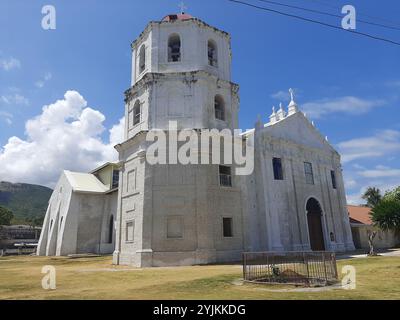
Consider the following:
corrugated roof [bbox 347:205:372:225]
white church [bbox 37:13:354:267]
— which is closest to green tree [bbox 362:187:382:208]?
corrugated roof [bbox 347:205:372:225]

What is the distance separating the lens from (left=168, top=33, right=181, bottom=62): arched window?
24344 millimetres

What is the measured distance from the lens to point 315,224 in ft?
90.9

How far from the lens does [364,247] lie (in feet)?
110

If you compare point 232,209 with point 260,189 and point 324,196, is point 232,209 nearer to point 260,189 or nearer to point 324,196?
point 260,189

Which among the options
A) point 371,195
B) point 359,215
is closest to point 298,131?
point 359,215

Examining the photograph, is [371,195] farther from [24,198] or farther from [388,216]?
[24,198]

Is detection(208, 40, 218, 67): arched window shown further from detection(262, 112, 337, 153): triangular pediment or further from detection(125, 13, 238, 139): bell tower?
detection(262, 112, 337, 153): triangular pediment

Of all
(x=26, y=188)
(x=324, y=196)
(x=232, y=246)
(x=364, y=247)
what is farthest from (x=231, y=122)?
(x=26, y=188)

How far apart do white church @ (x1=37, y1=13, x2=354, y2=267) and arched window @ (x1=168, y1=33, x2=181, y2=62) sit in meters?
0.09

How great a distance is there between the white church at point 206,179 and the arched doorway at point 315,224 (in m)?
0.08

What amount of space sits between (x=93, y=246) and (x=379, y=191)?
49.8m

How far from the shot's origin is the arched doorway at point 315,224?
27.1 metres

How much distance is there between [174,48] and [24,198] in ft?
518

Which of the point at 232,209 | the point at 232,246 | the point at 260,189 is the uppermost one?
the point at 260,189
